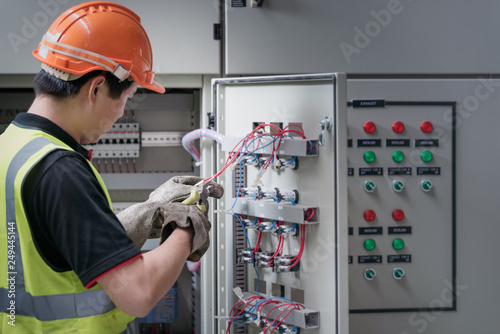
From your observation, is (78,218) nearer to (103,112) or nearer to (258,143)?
(103,112)

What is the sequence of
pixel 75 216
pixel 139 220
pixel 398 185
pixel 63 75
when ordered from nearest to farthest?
pixel 75 216 → pixel 63 75 → pixel 139 220 → pixel 398 185

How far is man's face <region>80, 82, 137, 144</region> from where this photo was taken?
4.08 ft

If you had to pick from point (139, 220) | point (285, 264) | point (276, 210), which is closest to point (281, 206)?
point (276, 210)

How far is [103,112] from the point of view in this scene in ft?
4.11

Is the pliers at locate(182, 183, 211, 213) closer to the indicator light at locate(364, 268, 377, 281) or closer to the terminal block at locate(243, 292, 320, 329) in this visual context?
the terminal block at locate(243, 292, 320, 329)

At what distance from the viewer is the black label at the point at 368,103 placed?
210cm

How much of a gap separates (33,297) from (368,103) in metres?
1.44

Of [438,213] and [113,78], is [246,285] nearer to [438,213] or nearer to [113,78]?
[438,213]

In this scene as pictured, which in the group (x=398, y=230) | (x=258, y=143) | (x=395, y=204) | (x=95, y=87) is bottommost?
(x=398, y=230)

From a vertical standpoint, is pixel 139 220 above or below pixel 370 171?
below

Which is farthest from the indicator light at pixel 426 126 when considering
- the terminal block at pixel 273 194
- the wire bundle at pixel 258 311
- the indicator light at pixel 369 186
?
the wire bundle at pixel 258 311

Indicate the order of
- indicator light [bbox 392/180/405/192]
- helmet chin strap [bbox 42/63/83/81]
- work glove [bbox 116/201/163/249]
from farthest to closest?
indicator light [bbox 392/180/405/192] < work glove [bbox 116/201/163/249] < helmet chin strap [bbox 42/63/83/81]

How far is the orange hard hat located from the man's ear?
0.02 m

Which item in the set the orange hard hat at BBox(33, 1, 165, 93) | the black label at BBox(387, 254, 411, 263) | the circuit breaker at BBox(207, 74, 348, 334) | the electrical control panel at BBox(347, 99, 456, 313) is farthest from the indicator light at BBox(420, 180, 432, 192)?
the orange hard hat at BBox(33, 1, 165, 93)
